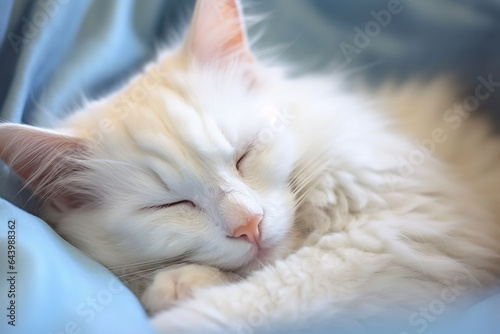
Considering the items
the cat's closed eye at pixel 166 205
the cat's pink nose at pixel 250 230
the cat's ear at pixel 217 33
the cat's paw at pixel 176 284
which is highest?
the cat's ear at pixel 217 33

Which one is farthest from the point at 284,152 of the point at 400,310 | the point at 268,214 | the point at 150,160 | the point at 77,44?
the point at 77,44

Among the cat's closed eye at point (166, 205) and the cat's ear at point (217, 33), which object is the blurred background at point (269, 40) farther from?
the cat's closed eye at point (166, 205)

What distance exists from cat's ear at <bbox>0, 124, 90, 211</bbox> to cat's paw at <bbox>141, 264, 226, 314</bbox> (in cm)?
28

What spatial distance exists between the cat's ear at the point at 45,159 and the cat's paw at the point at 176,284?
0.28 meters

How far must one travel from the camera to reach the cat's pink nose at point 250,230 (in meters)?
0.92

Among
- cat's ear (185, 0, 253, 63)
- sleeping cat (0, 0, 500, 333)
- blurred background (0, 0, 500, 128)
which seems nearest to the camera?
sleeping cat (0, 0, 500, 333)

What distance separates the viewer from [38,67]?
49.6 inches

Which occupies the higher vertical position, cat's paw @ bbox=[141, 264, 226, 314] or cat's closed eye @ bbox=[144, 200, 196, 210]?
cat's closed eye @ bbox=[144, 200, 196, 210]

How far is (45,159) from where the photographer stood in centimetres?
101

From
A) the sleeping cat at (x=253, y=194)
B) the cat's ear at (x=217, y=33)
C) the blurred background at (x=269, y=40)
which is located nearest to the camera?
the sleeping cat at (x=253, y=194)

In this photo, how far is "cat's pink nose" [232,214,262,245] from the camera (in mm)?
917

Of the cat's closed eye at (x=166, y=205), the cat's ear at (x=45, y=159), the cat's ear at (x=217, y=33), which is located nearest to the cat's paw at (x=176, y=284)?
the cat's closed eye at (x=166, y=205)

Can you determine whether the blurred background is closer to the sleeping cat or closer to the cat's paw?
the sleeping cat

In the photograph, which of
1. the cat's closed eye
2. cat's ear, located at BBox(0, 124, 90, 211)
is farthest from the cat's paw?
cat's ear, located at BBox(0, 124, 90, 211)
